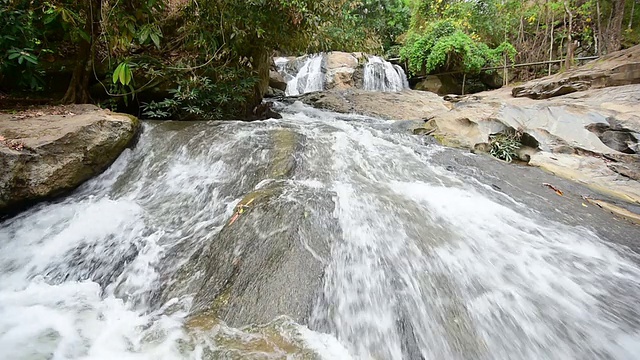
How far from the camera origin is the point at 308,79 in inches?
475

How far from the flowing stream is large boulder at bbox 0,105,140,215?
0.54ft

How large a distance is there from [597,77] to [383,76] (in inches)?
283

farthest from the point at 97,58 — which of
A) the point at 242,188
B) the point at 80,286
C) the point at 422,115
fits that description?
the point at 422,115

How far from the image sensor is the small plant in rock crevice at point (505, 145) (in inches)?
194

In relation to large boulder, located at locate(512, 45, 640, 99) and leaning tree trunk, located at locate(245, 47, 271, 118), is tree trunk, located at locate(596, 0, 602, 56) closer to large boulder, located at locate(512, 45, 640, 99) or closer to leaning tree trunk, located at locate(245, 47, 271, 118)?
large boulder, located at locate(512, 45, 640, 99)

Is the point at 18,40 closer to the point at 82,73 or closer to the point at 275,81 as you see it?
the point at 82,73

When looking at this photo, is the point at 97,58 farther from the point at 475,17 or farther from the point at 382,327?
the point at 475,17

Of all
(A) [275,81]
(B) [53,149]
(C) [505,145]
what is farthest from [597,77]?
(B) [53,149]

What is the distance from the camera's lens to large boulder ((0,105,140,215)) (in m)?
2.65

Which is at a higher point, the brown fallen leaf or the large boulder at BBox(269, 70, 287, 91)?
the large boulder at BBox(269, 70, 287, 91)

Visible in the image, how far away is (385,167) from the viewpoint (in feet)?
12.9

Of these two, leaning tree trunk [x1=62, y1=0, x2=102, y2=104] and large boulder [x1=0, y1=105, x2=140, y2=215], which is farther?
leaning tree trunk [x1=62, y1=0, x2=102, y2=104]

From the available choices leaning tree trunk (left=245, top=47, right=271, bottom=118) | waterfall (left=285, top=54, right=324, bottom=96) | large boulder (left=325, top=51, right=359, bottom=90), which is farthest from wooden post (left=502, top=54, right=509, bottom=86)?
leaning tree trunk (left=245, top=47, right=271, bottom=118)

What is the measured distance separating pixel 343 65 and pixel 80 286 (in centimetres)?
1190
